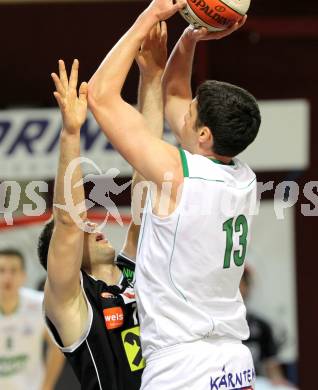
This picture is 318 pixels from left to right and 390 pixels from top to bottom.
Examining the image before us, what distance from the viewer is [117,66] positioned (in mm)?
4062

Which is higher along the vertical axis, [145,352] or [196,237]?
[196,237]

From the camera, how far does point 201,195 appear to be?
12.9 ft

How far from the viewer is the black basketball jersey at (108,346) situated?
4.30 metres

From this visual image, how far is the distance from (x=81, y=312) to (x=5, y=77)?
3.77 m

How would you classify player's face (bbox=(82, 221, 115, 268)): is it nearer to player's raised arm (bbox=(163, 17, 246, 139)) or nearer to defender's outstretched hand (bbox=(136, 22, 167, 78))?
player's raised arm (bbox=(163, 17, 246, 139))

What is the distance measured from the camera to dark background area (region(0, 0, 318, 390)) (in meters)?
7.65

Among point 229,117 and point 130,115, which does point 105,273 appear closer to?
point 130,115

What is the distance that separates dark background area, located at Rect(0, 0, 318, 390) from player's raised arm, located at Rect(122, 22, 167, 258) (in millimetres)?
3056

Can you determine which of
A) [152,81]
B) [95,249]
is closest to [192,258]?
Answer: [95,249]

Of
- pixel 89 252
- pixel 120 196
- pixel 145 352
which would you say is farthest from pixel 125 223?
pixel 145 352

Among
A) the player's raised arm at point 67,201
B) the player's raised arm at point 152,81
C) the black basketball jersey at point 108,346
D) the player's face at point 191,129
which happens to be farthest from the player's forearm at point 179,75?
the black basketball jersey at point 108,346

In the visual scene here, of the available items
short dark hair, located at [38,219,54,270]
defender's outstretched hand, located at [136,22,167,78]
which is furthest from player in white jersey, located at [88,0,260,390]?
short dark hair, located at [38,219,54,270]

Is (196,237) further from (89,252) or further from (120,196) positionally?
(120,196)

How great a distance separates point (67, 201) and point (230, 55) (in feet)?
13.9
